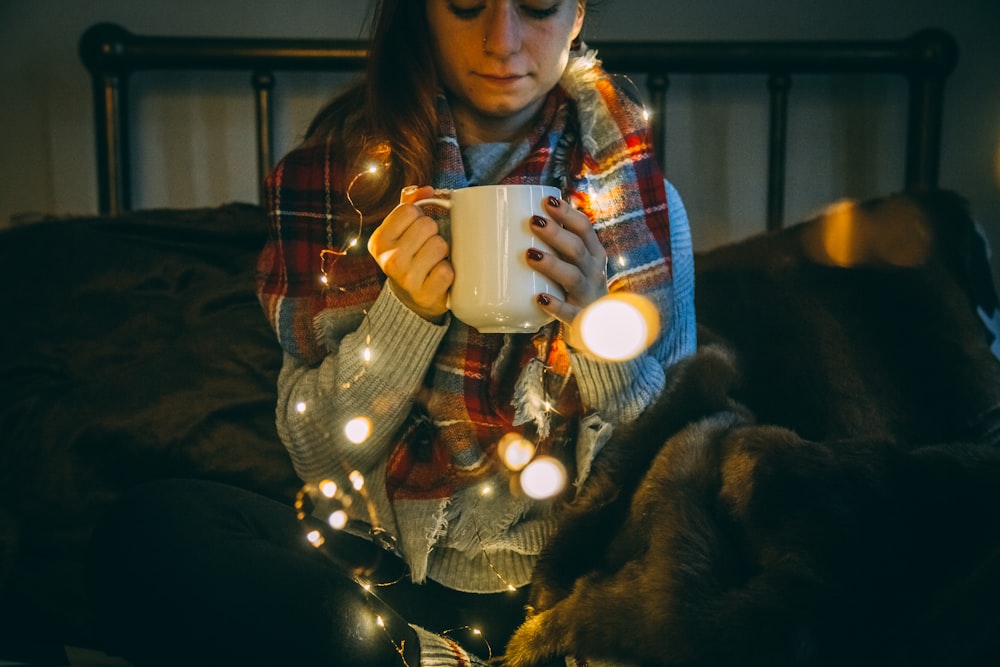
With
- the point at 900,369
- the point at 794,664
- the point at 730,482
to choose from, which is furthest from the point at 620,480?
the point at 900,369

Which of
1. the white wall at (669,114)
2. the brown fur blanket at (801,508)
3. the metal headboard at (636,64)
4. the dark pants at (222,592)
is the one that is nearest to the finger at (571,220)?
the brown fur blanket at (801,508)

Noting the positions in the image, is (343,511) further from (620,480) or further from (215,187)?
(215,187)

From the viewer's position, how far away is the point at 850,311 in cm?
116

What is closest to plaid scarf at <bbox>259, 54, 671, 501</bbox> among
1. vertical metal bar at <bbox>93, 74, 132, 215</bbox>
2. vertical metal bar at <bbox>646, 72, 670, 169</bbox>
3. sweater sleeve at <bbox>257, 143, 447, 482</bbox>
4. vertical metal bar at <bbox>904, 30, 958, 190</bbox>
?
sweater sleeve at <bbox>257, 143, 447, 482</bbox>

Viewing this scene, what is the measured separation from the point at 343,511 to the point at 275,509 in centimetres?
→ 9

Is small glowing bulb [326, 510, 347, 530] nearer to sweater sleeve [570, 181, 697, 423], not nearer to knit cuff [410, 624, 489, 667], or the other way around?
knit cuff [410, 624, 489, 667]

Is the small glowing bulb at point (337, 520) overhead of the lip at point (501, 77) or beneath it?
beneath

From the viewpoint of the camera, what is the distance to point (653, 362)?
0.92m

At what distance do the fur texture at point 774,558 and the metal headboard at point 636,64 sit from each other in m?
0.82

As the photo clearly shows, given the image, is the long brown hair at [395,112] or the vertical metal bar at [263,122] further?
the vertical metal bar at [263,122]

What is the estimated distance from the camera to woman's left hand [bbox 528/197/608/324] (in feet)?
2.28

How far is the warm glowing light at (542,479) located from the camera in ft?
3.08

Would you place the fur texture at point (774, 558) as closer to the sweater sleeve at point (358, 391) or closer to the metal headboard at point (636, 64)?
the sweater sleeve at point (358, 391)

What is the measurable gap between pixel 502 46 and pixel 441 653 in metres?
0.61
